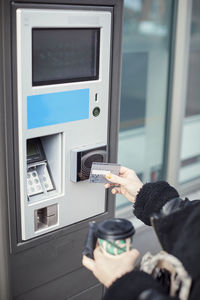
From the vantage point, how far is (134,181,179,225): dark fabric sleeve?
1.86 m

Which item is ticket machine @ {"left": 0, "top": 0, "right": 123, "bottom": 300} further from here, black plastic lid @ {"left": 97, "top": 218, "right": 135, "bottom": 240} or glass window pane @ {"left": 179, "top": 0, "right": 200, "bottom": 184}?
glass window pane @ {"left": 179, "top": 0, "right": 200, "bottom": 184}

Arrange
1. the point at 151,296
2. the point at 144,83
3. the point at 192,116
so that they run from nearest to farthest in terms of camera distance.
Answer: the point at 151,296 → the point at 144,83 → the point at 192,116

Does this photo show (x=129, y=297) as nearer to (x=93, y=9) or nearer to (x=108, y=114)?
(x=108, y=114)

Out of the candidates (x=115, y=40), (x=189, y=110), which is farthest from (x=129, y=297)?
(x=189, y=110)

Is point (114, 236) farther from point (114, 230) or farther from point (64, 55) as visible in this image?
point (64, 55)

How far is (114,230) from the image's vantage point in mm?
1470

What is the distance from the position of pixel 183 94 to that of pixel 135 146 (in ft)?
2.26

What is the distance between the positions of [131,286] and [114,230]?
0.64ft

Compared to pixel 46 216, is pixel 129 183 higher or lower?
higher

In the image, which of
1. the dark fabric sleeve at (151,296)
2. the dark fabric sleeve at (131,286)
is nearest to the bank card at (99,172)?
the dark fabric sleeve at (131,286)

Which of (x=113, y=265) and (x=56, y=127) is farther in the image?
(x=56, y=127)

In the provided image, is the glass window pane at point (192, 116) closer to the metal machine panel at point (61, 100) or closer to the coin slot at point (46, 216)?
the metal machine panel at point (61, 100)

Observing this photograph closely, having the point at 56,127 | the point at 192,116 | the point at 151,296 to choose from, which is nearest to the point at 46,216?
the point at 56,127

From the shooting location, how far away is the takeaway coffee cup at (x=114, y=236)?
1460 millimetres
